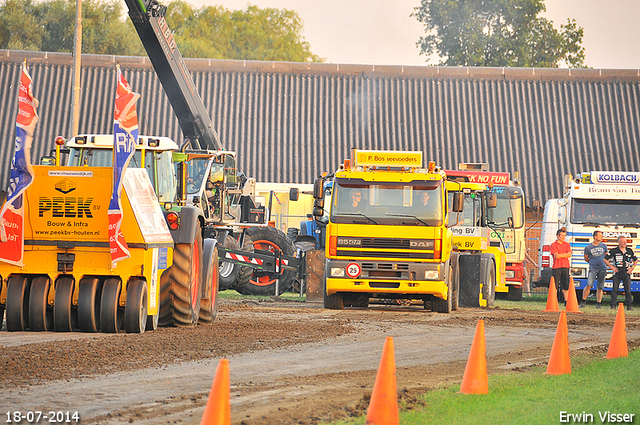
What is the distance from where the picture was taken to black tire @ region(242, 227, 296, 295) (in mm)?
22453

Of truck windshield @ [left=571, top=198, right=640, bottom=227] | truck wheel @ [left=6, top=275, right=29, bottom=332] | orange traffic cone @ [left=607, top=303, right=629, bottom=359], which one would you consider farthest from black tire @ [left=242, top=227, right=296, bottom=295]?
orange traffic cone @ [left=607, top=303, right=629, bottom=359]

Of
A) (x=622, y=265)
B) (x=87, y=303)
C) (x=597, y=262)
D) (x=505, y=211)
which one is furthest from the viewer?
(x=505, y=211)

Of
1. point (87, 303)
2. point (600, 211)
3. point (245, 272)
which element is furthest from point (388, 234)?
point (600, 211)

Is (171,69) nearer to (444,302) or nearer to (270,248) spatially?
(270,248)

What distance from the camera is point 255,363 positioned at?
400 inches

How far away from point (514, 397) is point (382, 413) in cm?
224

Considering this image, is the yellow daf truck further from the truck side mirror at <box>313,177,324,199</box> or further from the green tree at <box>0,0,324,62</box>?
the green tree at <box>0,0,324,62</box>

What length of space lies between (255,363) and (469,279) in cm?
1222

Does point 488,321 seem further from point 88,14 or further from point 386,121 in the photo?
point 88,14

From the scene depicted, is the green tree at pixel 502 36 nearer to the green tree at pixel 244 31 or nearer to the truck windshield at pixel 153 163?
the green tree at pixel 244 31

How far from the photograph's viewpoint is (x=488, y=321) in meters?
16.9

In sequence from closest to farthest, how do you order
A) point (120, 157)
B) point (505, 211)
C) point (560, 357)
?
1. point (560, 357)
2. point (120, 157)
3. point (505, 211)

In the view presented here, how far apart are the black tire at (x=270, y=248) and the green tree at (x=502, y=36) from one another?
32235mm

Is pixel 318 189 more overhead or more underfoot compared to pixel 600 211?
more underfoot
